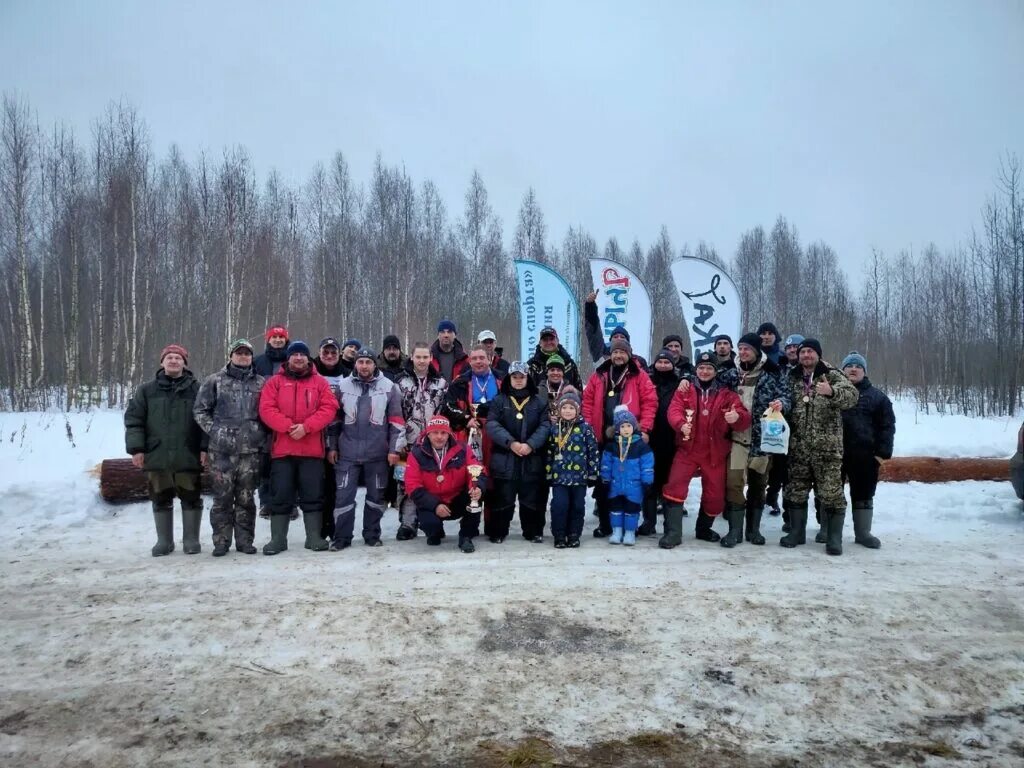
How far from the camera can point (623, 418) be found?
6.17 metres

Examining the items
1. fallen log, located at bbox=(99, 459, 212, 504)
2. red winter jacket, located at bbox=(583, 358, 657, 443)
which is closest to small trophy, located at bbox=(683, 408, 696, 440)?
red winter jacket, located at bbox=(583, 358, 657, 443)

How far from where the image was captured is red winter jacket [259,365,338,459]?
5.74 meters

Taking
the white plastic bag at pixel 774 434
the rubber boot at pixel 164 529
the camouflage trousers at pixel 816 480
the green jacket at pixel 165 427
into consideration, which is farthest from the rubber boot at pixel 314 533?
the camouflage trousers at pixel 816 480

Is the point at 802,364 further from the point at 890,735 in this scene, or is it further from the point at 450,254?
the point at 450,254

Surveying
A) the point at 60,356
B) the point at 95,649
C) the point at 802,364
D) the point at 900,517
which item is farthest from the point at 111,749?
the point at 60,356

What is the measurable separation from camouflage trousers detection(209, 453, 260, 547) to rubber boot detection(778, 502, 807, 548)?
5.28m

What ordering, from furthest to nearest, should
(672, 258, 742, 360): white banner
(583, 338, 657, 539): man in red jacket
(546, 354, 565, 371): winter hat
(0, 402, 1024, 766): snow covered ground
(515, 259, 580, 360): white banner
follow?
(515, 259, 580, 360): white banner < (672, 258, 742, 360): white banner < (546, 354, 565, 371): winter hat < (583, 338, 657, 539): man in red jacket < (0, 402, 1024, 766): snow covered ground

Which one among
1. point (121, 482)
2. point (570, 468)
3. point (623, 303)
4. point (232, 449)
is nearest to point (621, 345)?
point (570, 468)

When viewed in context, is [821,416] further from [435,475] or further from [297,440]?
[297,440]

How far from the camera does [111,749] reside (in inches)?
105

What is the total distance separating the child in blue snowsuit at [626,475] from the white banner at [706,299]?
461cm

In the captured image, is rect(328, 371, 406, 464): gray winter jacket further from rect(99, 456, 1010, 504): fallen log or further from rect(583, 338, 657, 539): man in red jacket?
rect(99, 456, 1010, 504): fallen log

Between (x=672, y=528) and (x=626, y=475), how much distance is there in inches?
27.0

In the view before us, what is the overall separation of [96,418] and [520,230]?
2186 cm
